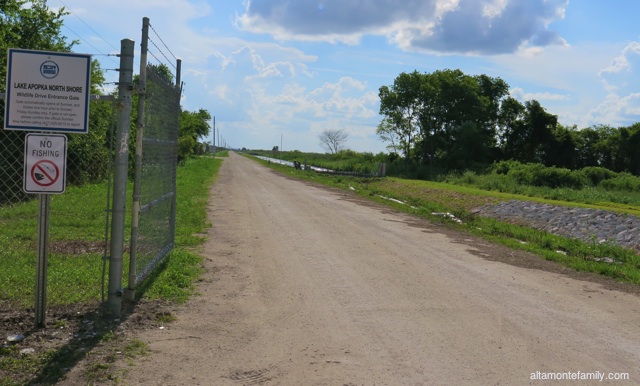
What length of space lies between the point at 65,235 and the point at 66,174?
13.2 ft

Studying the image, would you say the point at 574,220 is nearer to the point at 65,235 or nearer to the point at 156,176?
the point at 65,235

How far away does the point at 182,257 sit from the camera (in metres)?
9.98

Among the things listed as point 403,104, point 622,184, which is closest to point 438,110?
point 403,104

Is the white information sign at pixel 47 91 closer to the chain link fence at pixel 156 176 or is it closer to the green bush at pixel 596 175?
the chain link fence at pixel 156 176

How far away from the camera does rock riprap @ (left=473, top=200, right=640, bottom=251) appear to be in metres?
16.6

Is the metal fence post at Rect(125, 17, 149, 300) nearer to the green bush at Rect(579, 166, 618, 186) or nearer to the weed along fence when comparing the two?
the weed along fence

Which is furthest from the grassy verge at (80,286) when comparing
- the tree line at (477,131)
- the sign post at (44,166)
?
the tree line at (477,131)

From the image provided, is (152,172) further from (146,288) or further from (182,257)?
(182,257)

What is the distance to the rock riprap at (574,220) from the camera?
1656 cm

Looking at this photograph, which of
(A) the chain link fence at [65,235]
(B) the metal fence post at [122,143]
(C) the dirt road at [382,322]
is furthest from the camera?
(A) the chain link fence at [65,235]

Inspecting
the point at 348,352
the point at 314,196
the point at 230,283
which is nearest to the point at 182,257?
the point at 230,283

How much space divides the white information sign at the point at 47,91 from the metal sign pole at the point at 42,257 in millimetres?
680

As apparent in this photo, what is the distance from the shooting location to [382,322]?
6836 mm

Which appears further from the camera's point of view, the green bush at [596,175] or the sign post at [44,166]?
the green bush at [596,175]
